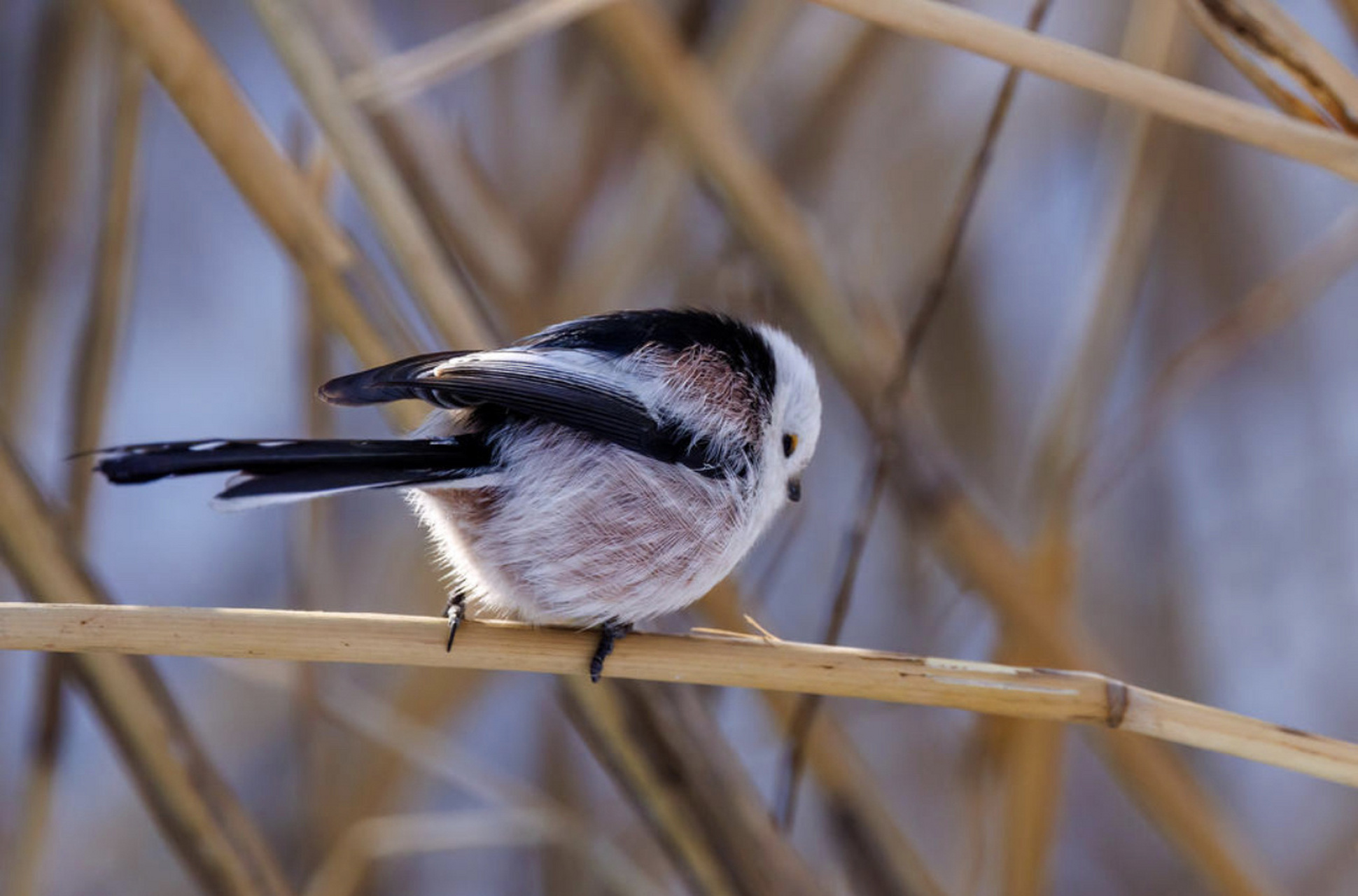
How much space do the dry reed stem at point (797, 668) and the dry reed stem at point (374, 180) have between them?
14.3 inches

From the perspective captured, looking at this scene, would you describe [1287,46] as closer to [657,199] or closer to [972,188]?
[972,188]

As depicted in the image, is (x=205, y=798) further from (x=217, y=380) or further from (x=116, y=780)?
(x=217, y=380)

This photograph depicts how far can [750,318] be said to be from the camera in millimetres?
1545

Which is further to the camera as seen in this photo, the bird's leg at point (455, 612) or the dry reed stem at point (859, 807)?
the dry reed stem at point (859, 807)

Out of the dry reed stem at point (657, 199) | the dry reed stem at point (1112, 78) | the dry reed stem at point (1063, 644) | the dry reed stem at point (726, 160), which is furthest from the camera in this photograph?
the dry reed stem at point (657, 199)

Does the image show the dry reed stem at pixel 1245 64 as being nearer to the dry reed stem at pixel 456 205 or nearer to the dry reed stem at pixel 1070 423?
the dry reed stem at pixel 1070 423

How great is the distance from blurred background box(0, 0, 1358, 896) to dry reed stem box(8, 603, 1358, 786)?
29 cm

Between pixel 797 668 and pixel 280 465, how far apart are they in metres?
0.40

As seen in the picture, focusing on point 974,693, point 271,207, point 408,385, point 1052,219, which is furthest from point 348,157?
point 1052,219

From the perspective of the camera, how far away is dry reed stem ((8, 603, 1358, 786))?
77cm

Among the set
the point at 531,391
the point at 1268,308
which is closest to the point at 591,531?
the point at 531,391

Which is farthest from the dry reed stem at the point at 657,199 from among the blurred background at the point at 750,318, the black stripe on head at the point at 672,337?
the black stripe on head at the point at 672,337

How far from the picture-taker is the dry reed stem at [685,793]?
1146 millimetres

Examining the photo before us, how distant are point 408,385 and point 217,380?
5.22 feet
